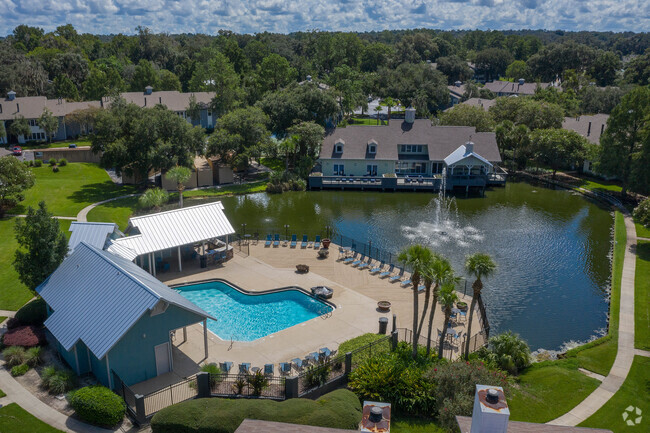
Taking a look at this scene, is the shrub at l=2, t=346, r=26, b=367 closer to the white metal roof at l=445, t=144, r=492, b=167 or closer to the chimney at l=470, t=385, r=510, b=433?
the chimney at l=470, t=385, r=510, b=433

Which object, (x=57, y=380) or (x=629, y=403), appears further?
(x=629, y=403)

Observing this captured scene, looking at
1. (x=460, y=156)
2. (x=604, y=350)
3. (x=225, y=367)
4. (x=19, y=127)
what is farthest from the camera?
(x=19, y=127)

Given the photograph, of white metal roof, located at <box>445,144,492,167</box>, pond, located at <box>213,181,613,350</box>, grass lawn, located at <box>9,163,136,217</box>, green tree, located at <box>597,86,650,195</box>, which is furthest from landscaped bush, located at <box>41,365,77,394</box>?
green tree, located at <box>597,86,650,195</box>

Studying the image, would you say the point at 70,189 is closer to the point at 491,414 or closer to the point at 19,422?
the point at 19,422

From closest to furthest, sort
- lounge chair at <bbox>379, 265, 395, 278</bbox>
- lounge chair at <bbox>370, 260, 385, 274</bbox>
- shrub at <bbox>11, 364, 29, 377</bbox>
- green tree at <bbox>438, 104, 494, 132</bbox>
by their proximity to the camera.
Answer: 1. shrub at <bbox>11, 364, 29, 377</bbox>
2. lounge chair at <bbox>379, 265, 395, 278</bbox>
3. lounge chair at <bbox>370, 260, 385, 274</bbox>
4. green tree at <bbox>438, 104, 494, 132</bbox>

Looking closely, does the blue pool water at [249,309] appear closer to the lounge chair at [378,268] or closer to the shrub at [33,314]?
the lounge chair at [378,268]

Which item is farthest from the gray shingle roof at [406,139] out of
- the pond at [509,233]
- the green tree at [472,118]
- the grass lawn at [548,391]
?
the grass lawn at [548,391]

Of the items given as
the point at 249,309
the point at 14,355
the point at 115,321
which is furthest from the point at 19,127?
the point at 115,321
